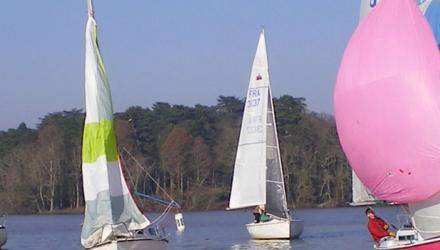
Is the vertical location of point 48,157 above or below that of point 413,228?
above

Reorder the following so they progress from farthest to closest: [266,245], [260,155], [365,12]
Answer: [260,155] → [266,245] → [365,12]

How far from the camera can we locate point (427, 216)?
635 inches

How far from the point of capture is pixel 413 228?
16672 mm

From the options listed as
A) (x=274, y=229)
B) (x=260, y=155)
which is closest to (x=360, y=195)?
(x=274, y=229)

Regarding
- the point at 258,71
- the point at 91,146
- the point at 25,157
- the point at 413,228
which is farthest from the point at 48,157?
the point at 413,228

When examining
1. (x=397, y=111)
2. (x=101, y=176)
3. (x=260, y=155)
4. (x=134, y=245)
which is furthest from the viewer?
(x=260, y=155)

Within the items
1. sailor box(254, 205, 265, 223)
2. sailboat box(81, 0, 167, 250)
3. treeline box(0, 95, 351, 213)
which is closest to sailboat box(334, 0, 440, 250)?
sailboat box(81, 0, 167, 250)

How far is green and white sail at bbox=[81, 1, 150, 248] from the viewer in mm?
21469

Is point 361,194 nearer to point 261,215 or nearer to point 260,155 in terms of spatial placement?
point 261,215

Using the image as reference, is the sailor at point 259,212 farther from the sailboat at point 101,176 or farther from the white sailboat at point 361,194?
the white sailboat at point 361,194

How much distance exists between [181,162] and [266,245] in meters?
44.2

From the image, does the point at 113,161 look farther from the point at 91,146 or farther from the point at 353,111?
the point at 353,111

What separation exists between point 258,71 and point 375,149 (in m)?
16.8

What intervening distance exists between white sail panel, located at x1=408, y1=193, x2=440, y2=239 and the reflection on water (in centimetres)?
1130
